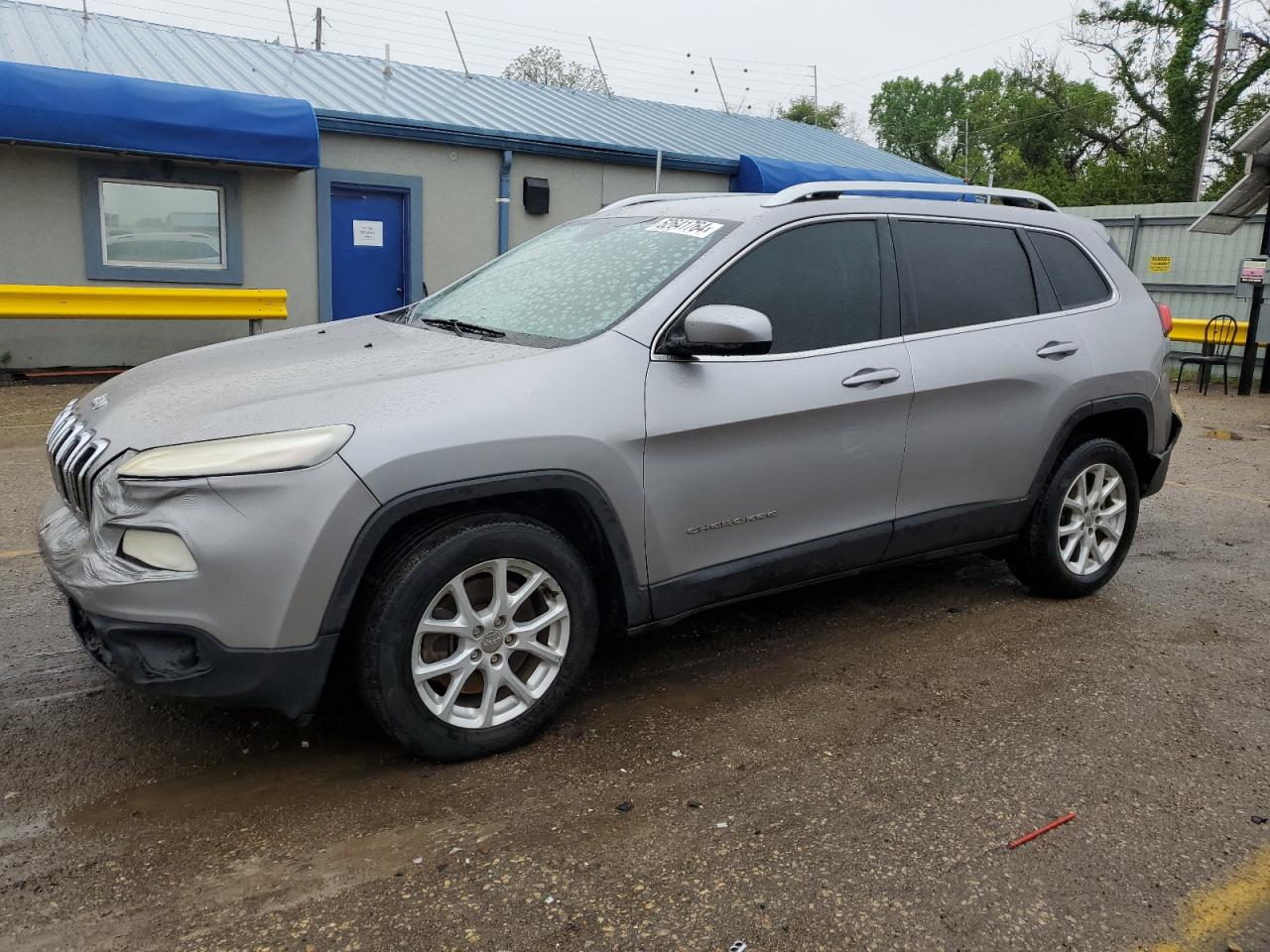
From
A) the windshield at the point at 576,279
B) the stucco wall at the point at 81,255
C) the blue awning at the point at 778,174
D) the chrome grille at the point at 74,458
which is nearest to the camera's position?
the chrome grille at the point at 74,458

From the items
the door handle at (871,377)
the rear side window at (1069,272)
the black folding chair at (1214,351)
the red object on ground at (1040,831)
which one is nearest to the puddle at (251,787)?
the red object on ground at (1040,831)

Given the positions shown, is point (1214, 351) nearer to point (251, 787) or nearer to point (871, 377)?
point (871, 377)

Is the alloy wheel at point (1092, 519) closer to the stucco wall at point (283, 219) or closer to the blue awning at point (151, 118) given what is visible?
the blue awning at point (151, 118)

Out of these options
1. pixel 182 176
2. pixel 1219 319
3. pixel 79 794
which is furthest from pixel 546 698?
pixel 1219 319

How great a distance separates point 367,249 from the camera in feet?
42.9

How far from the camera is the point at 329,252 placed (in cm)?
1269

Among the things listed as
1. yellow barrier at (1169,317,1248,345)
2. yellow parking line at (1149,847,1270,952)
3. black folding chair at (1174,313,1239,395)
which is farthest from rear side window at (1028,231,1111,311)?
yellow barrier at (1169,317,1248,345)

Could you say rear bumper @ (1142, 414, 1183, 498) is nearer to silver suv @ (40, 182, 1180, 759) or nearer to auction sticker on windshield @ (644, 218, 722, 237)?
silver suv @ (40, 182, 1180, 759)

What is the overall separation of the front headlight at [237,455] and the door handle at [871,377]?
191 cm

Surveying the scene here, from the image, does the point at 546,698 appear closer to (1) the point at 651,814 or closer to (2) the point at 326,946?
(1) the point at 651,814

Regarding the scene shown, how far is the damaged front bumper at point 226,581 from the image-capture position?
278 cm

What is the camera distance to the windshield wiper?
3.77m

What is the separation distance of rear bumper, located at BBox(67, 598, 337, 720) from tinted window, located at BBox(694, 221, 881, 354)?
1.81 m

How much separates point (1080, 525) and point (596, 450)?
107 inches
